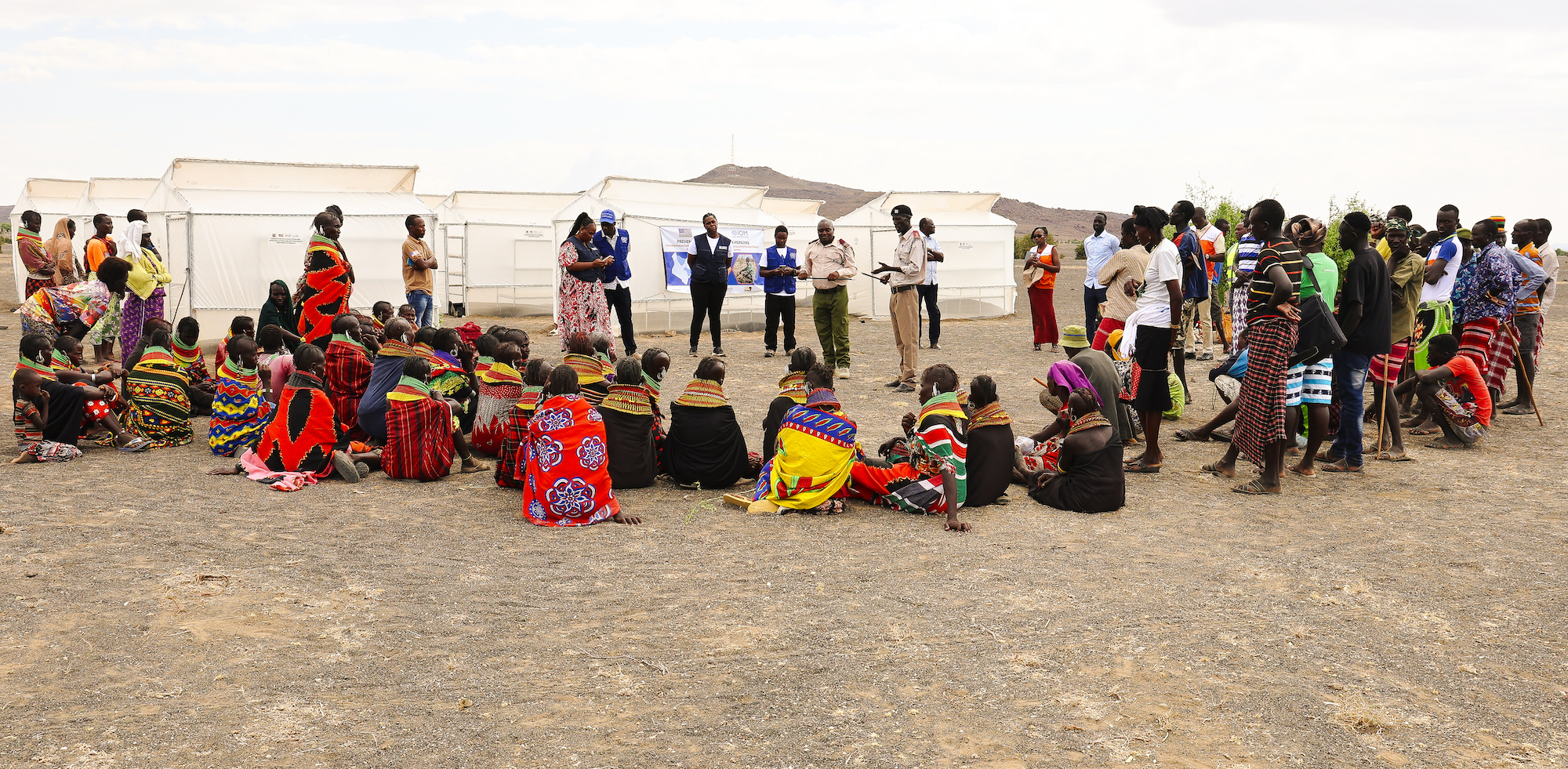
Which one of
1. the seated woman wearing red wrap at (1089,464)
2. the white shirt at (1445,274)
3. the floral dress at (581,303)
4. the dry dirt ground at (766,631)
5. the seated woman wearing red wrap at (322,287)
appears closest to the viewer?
the dry dirt ground at (766,631)

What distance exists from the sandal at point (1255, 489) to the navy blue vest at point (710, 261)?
798 centimetres

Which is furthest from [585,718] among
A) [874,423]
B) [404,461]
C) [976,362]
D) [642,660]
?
[976,362]

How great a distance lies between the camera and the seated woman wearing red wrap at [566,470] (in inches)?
241

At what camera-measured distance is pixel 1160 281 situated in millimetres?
7316

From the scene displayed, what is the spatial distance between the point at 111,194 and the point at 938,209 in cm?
1677

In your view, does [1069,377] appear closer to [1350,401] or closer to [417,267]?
[1350,401]

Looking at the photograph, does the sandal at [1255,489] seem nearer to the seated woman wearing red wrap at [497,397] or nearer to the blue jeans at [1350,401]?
the blue jeans at [1350,401]

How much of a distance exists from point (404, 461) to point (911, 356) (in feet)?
18.8

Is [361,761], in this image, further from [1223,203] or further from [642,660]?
[1223,203]

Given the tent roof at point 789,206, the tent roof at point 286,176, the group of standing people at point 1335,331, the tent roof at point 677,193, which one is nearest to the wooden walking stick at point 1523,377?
the group of standing people at point 1335,331

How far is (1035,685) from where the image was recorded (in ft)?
13.1

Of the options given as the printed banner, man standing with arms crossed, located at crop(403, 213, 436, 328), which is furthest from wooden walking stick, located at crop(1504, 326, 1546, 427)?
man standing with arms crossed, located at crop(403, 213, 436, 328)

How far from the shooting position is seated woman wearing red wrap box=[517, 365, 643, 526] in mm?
6133

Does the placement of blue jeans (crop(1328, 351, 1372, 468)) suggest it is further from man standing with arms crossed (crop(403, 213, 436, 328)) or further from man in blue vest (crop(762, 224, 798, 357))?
man standing with arms crossed (crop(403, 213, 436, 328))
